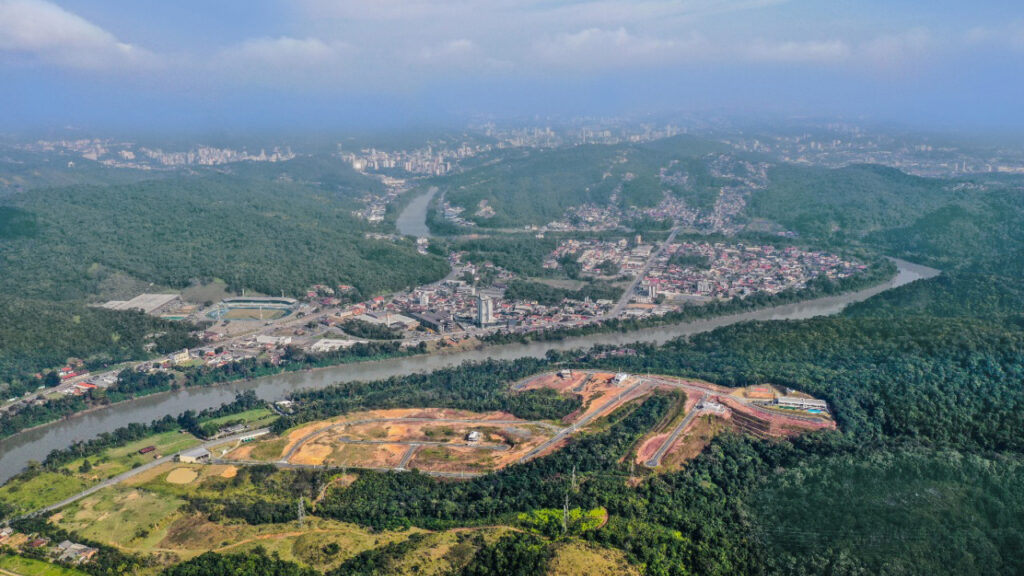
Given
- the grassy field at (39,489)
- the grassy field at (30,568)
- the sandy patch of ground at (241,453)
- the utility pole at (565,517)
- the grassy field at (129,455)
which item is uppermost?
the utility pole at (565,517)

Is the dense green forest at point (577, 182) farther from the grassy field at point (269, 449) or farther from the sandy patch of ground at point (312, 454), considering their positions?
the sandy patch of ground at point (312, 454)

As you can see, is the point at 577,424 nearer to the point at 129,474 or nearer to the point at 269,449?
the point at 269,449

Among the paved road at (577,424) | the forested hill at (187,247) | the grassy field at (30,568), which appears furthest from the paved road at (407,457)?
the forested hill at (187,247)

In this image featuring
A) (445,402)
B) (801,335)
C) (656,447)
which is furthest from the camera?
(801,335)

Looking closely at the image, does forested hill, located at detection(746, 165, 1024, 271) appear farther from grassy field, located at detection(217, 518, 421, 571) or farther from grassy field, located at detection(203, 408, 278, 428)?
grassy field, located at detection(217, 518, 421, 571)

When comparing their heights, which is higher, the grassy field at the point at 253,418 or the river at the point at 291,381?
the grassy field at the point at 253,418

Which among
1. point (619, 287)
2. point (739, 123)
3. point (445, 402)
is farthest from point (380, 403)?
point (739, 123)

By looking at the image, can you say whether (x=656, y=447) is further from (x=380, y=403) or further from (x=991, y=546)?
(x=380, y=403)
